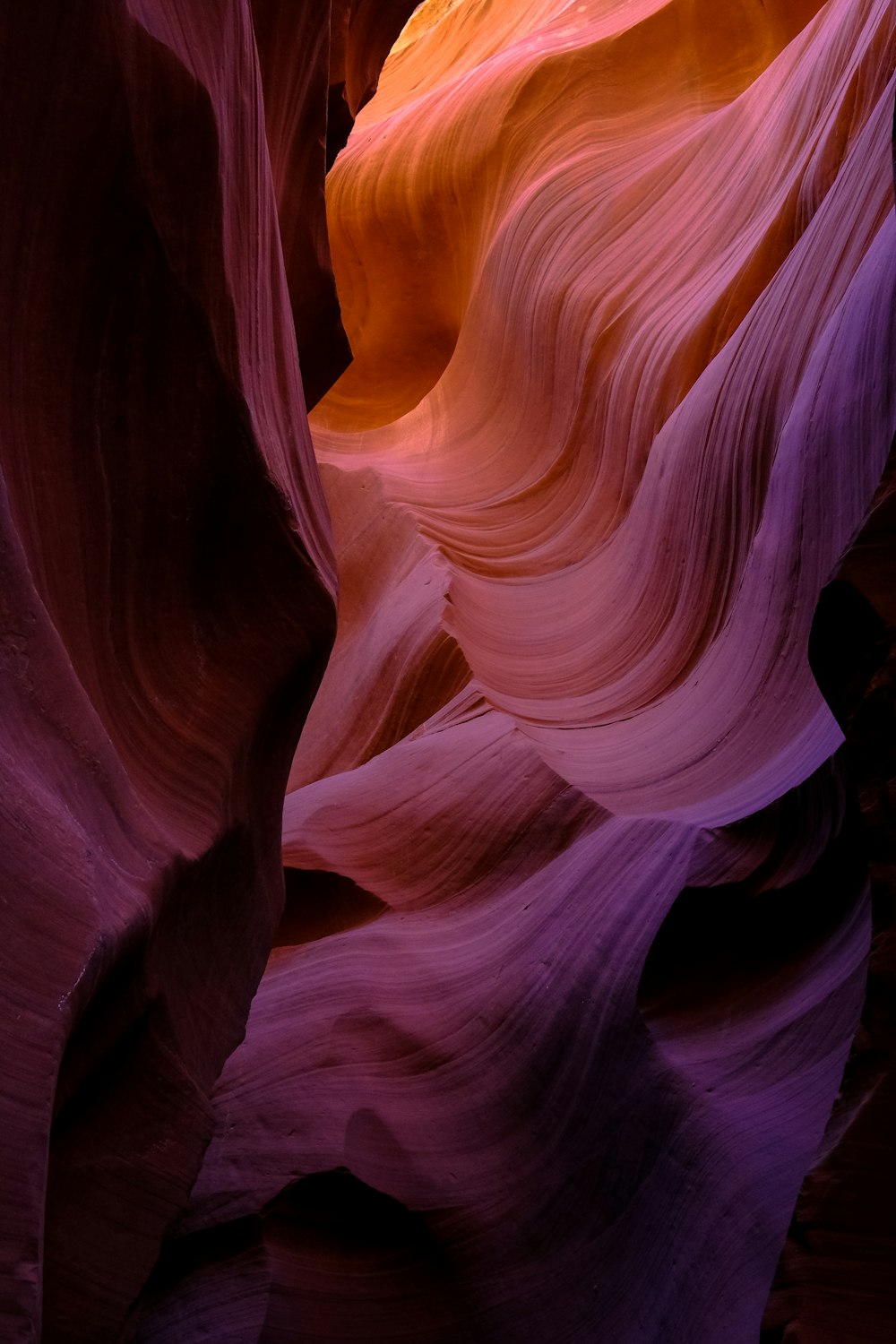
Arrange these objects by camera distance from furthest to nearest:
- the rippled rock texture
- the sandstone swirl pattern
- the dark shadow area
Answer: the dark shadow area < the sandstone swirl pattern < the rippled rock texture

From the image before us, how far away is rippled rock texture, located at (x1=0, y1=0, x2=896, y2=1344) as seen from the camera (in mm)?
1764

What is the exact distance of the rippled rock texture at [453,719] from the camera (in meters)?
1.76

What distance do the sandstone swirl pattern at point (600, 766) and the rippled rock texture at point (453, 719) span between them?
14 millimetres

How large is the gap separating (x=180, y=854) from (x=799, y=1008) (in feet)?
5.03

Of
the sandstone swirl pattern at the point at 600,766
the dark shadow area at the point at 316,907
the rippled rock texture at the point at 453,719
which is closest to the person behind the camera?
the rippled rock texture at the point at 453,719

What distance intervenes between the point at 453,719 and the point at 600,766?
0.57 metres

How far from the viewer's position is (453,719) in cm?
389

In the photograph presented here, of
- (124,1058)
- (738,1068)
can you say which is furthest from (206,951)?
(738,1068)

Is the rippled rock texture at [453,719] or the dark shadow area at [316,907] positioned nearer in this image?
the rippled rock texture at [453,719]

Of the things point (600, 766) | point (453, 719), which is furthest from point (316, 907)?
point (600, 766)

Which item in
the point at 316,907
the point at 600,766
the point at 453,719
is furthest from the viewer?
the point at 453,719

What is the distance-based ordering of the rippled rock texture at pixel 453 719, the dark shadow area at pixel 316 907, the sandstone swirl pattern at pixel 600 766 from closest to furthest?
the rippled rock texture at pixel 453 719 < the sandstone swirl pattern at pixel 600 766 < the dark shadow area at pixel 316 907

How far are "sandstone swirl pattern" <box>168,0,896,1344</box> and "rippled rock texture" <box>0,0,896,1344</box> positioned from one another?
0.01 m

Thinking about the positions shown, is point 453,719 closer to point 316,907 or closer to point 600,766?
point 600,766
